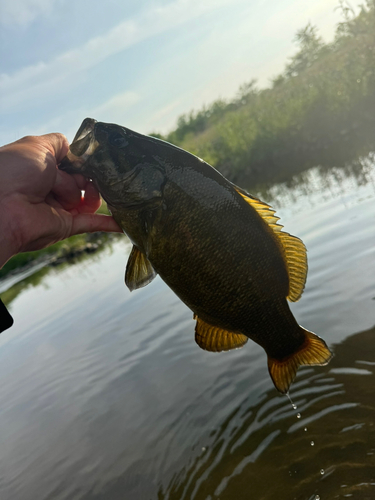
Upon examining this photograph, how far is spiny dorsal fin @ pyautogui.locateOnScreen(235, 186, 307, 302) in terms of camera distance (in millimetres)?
2539

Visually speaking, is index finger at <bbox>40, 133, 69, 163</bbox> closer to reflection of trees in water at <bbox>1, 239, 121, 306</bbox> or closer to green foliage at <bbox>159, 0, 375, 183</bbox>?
green foliage at <bbox>159, 0, 375, 183</bbox>

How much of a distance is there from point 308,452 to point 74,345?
553cm

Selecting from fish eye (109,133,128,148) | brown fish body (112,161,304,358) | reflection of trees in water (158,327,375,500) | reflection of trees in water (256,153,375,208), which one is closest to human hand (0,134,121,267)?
fish eye (109,133,128,148)

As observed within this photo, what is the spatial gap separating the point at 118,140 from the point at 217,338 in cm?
138

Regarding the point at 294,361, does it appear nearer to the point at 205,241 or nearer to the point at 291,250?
the point at 291,250

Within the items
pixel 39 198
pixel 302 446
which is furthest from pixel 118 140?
pixel 302 446

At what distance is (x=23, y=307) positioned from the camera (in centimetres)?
1398

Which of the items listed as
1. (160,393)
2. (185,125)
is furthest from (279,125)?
(185,125)

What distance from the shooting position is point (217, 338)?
276 cm

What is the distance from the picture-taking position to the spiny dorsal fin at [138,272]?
8.75 ft

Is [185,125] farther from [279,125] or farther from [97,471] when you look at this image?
[97,471]

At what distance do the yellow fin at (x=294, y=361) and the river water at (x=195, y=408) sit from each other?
940 mm

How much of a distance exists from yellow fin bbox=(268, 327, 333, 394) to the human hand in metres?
1.38

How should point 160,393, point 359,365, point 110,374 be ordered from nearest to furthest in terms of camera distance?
1. point 359,365
2. point 160,393
3. point 110,374
